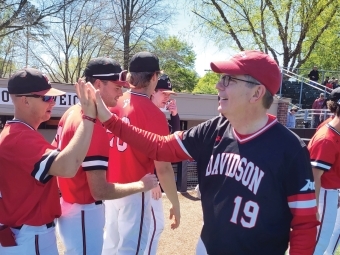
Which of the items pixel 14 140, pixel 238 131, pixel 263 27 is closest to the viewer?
pixel 238 131

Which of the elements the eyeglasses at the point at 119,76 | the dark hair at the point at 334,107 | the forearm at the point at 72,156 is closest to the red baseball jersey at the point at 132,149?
the eyeglasses at the point at 119,76

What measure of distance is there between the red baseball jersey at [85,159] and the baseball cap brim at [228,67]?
96cm

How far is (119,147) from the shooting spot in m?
3.41

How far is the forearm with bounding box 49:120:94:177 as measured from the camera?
2254 millimetres

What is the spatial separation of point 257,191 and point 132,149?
4.96 feet

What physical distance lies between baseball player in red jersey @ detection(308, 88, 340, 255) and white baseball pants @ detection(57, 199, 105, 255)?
183 cm

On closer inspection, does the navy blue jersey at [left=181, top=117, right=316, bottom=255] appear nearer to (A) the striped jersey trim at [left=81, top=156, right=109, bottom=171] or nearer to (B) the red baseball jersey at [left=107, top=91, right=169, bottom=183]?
(A) the striped jersey trim at [left=81, top=156, right=109, bottom=171]

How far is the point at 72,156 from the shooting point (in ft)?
7.39

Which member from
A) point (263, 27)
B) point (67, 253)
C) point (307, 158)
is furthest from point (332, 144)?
point (263, 27)

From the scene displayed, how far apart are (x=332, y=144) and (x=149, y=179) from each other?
5.33 feet

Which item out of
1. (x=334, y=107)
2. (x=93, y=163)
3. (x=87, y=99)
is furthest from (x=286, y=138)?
(x=334, y=107)

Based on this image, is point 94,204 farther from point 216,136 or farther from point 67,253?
point 216,136

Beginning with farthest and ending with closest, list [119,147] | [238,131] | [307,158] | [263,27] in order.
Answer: [263,27]
[119,147]
[238,131]
[307,158]

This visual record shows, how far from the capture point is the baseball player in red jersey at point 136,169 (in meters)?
3.34
